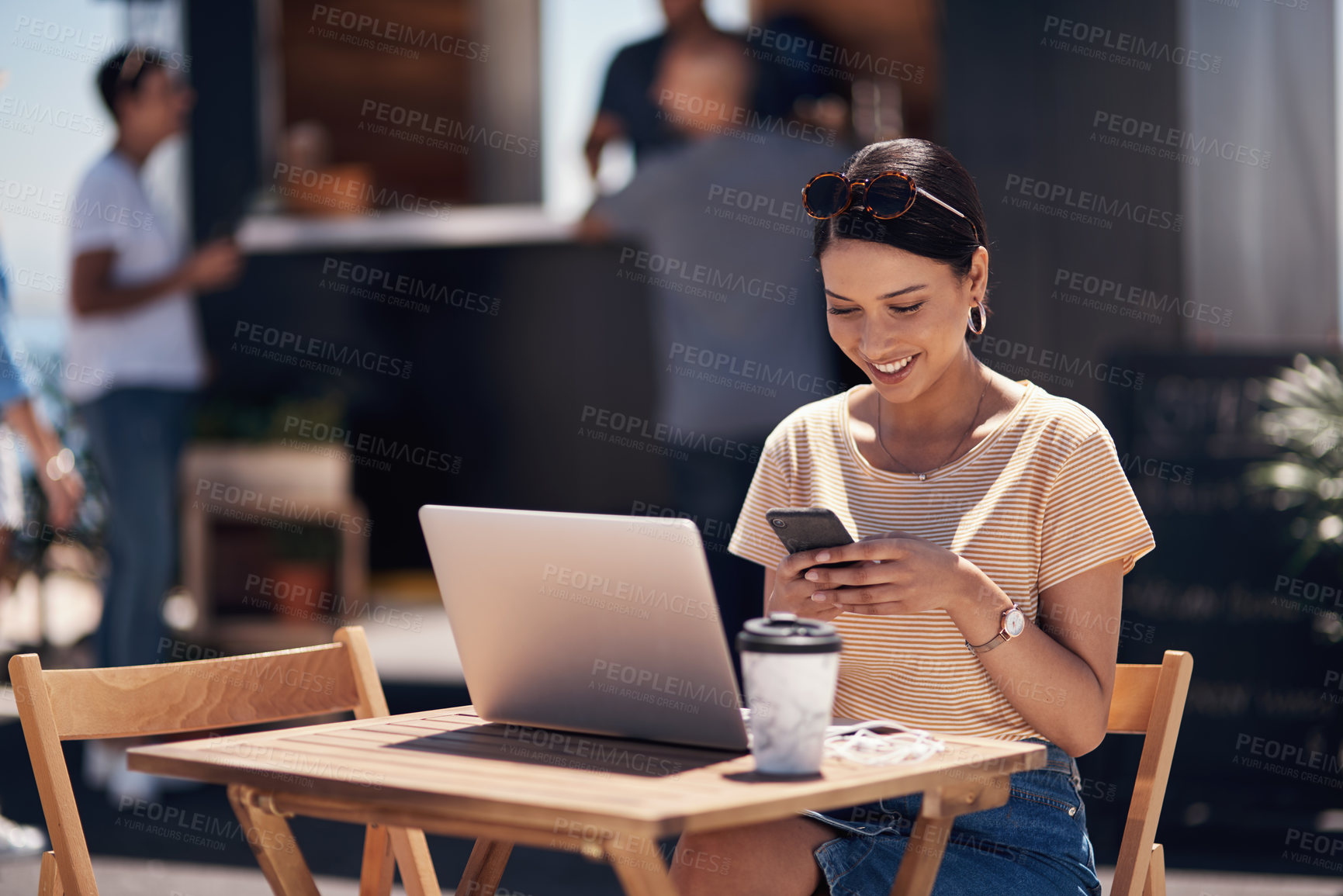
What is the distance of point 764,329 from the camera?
13.3ft

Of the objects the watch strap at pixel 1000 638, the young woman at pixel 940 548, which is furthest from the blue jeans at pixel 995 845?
the watch strap at pixel 1000 638

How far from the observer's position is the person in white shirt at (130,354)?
413 cm

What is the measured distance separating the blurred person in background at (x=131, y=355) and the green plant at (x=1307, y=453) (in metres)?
2.83

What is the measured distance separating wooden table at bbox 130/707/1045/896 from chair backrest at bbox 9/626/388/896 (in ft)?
0.48

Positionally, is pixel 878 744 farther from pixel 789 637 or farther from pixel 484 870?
pixel 484 870

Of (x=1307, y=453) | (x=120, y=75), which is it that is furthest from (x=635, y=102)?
(x=1307, y=453)

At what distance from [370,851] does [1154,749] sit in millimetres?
983

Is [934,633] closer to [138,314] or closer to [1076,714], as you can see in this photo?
[1076,714]

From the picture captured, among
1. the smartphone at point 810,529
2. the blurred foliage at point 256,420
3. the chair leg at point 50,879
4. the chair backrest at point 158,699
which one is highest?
the smartphone at point 810,529

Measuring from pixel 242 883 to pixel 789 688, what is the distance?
2.56 m

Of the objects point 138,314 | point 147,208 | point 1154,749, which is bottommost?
point 1154,749

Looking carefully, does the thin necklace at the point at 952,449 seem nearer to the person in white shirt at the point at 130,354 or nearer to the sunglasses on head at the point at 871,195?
the sunglasses on head at the point at 871,195

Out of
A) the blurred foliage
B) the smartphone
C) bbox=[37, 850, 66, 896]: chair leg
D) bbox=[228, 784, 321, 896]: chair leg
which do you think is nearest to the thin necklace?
the smartphone

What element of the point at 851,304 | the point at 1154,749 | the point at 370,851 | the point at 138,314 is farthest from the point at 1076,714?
the point at 138,314
